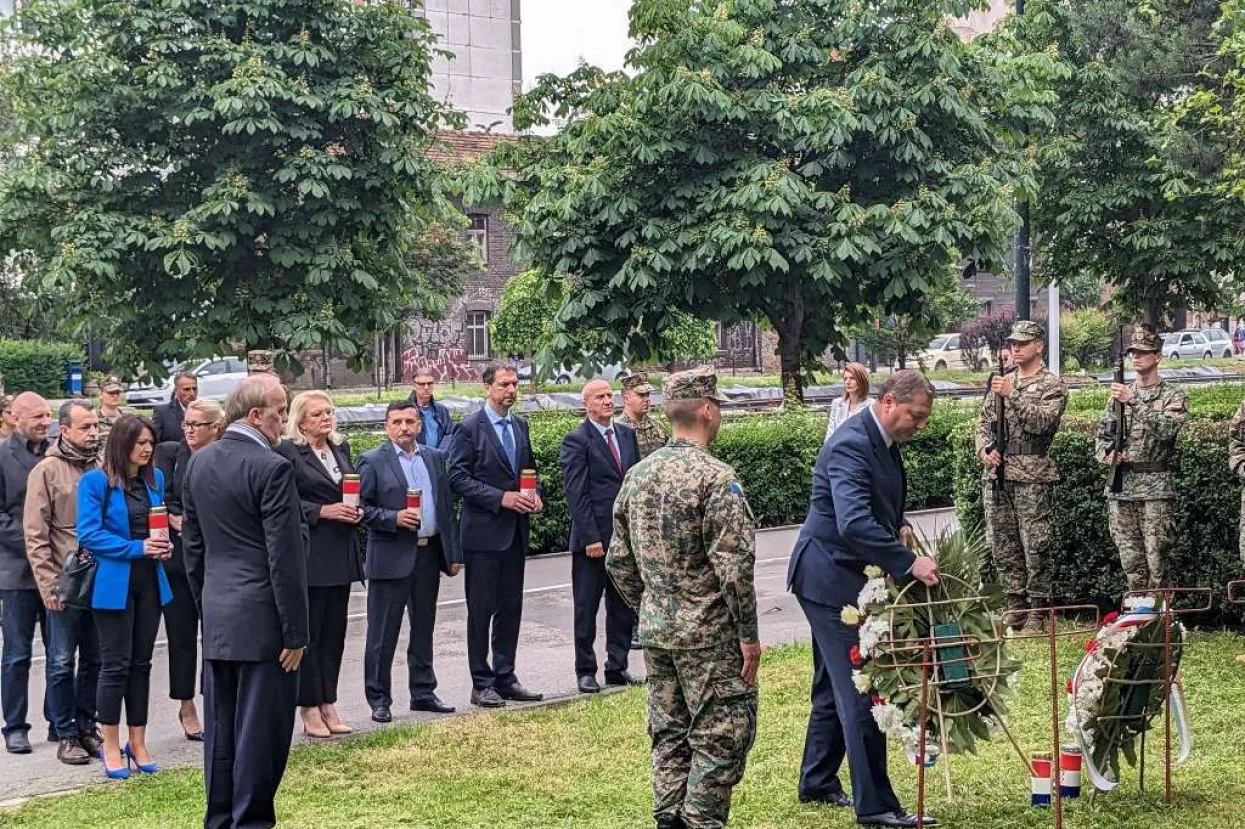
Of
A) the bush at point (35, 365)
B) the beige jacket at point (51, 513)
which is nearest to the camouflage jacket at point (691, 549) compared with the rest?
the beige jacket at point (51, 513)

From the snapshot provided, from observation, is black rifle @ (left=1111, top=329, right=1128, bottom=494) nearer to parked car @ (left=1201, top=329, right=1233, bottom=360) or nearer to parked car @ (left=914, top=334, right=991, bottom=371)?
parked car @ (left=914, top=334, right=991, bottom=371)

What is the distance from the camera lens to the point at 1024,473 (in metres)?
11.4

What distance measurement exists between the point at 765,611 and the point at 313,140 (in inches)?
345

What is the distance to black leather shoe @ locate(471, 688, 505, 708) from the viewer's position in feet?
32.7

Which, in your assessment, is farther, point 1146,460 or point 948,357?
point 948,357

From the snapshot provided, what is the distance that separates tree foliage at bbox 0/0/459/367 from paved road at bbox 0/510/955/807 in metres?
4.82

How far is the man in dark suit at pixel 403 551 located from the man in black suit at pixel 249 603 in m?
2.75

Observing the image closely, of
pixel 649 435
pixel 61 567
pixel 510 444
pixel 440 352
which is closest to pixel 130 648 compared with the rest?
pixel 61 567

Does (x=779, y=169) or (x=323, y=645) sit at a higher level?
(x=779, y=169)

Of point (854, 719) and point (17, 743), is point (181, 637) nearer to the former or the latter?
point (17, 743)

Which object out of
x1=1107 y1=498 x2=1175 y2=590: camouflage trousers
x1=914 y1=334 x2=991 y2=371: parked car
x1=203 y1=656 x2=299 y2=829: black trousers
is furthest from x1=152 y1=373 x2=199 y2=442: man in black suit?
x1=914 y1=334 x2=991 y2=371: parked car

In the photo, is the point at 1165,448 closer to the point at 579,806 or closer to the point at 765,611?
the point at 765,611

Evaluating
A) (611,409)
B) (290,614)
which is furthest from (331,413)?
(290,614)

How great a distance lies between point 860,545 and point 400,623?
446 cm
